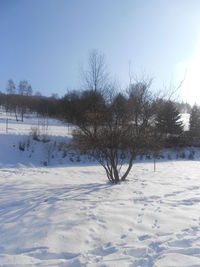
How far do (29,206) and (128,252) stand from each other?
2.20 m

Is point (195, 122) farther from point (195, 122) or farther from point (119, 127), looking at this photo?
point (119, 127)

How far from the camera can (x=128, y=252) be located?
2.30 meters

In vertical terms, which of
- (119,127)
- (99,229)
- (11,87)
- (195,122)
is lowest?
(99,229)

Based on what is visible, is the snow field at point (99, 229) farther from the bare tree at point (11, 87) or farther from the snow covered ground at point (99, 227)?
the bare tree at point (11, 87)

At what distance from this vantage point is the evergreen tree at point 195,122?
21275 mm

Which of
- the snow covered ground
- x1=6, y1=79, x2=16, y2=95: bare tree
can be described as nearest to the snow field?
the snow covered ground

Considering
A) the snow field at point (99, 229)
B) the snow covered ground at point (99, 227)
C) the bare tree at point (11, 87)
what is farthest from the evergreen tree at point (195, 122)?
the bare tree at point (11, 87)

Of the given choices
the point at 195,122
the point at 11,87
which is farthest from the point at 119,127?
the point at 11,87

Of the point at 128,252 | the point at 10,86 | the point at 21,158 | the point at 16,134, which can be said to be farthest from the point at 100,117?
the point at 10,86

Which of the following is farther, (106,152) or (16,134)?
(16,134)

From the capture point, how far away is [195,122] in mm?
22641

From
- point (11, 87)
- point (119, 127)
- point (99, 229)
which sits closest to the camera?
point (99, 229)

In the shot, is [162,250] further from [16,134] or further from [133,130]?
[16,134]

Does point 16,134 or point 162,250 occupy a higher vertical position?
point 16,134
